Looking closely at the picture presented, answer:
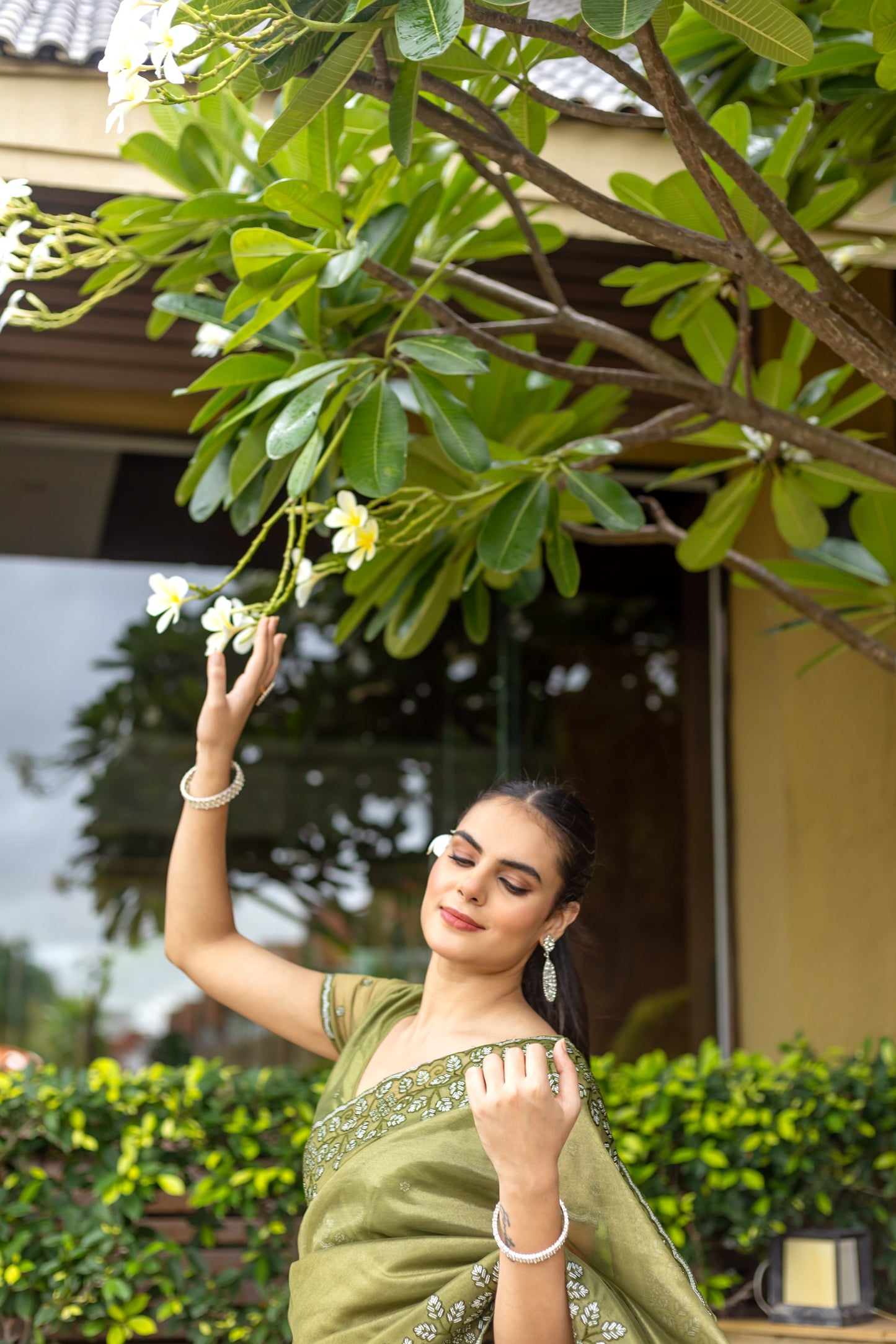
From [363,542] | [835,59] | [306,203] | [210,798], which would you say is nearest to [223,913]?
[210,798]

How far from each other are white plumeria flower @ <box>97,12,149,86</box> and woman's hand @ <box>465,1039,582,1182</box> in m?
0.99

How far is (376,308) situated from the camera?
1.83 metres

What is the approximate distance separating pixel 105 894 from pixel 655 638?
1.80 metres

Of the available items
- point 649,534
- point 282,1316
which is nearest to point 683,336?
point 649,534

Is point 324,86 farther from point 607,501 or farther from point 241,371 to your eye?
point 607,501

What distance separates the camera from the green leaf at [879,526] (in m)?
2.22

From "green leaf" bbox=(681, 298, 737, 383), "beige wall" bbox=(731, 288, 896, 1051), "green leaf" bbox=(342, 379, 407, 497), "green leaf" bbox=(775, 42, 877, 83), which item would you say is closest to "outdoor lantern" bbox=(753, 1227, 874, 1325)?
"beige wall" bbox=(731, 288, 896, 1051)

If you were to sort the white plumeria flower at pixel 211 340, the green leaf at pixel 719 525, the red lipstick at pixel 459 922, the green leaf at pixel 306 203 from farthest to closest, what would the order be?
1. the green leaf at pixel 719 525
2. the white plumeria flower at pixel 211 340
3. the green leaf at pixel 306 203
4. the red lipstick at pixel 459 922

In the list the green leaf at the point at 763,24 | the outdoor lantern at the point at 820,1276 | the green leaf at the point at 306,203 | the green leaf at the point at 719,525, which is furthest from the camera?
the outdoor lantern at the point at 820,1276

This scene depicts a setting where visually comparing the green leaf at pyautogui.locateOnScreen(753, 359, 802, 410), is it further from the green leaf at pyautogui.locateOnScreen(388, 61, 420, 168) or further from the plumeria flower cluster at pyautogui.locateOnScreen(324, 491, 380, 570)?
the green leaf at pyautogui.locateOnScreen(388, 61, 420, 168)

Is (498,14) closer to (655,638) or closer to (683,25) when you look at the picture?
(683,25)

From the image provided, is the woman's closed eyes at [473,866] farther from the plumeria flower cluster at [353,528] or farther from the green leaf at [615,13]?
the green leaf at [615,13]

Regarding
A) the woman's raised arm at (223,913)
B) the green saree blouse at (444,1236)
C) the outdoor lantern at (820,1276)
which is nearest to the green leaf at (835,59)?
the woman's raised arm at (223,913)

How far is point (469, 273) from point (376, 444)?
1.53 feet
